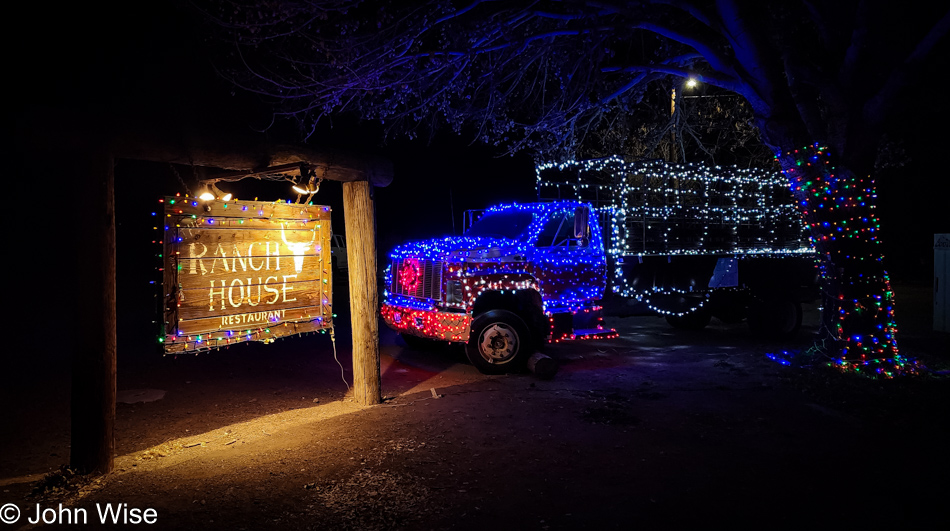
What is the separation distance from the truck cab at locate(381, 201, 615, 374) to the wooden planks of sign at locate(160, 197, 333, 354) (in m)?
2.01

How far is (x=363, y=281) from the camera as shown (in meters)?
6.27

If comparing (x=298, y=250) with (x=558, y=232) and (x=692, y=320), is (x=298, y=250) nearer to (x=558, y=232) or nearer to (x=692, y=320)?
(x=558, y=232)

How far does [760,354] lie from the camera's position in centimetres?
912

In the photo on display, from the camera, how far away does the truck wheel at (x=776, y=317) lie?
10562 mm

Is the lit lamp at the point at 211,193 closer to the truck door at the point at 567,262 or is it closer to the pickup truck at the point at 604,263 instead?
the pickup truck at the point at 604,263

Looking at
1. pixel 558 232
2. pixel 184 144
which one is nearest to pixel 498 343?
pixel 558 232

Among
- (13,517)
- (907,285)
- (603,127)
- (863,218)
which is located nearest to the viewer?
(13,517)

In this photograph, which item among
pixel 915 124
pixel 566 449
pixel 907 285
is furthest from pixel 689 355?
pixel 907 285

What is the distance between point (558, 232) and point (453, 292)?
78.1 inches

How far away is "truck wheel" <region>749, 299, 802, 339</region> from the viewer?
34.7 ft

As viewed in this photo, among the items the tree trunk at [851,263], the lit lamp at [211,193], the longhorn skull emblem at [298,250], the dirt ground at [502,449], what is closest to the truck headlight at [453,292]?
the dirt ground at [502,449]

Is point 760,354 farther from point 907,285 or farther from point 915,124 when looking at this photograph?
point 907,285

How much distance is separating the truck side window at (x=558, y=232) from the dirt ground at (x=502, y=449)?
6.26 feet

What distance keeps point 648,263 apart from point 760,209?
2985 millimetres
